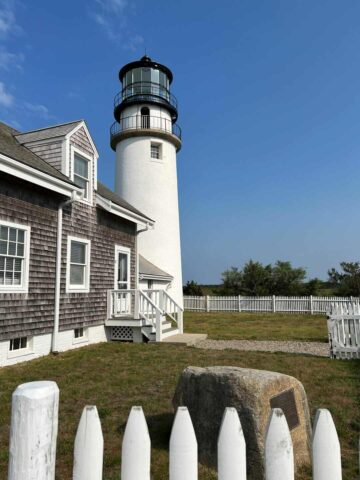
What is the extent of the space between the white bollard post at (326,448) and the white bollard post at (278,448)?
0.46 feet

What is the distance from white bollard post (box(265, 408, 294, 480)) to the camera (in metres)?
1.94

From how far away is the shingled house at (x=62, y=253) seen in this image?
892 centimetres

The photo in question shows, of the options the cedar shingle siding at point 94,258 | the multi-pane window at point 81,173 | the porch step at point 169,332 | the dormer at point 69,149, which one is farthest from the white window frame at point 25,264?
the porch step at point 169,332

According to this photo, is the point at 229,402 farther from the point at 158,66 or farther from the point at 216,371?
the point at 158,66

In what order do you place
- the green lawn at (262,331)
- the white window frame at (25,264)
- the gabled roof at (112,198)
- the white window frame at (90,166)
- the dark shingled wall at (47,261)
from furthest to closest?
the green lawn at (262,331)
the gabled roof at (112,198)
the white window frame at (90,166)
the white window frame at (25,264)
the dark shingled wall at (47,261)

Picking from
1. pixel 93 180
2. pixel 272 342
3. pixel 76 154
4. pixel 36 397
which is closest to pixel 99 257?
pixel 93 180

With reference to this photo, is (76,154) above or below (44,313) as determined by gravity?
above

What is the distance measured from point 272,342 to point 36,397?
11.8m

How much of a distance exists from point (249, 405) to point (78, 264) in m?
9.09

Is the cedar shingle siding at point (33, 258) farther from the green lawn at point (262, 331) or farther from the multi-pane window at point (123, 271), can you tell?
the green lawn at point (262, 331)

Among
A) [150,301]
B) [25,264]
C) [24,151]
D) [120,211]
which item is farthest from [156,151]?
[25,264]

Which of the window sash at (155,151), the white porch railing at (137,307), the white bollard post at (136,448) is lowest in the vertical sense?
the white bollard post at (136,448)

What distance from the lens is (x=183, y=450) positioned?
1944 millimetres

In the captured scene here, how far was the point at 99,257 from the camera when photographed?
12.6 meters
